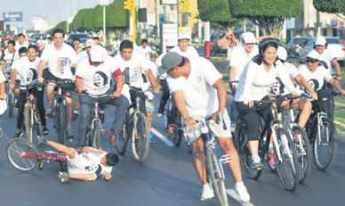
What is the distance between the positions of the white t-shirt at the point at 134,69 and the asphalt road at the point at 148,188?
131 centimetres

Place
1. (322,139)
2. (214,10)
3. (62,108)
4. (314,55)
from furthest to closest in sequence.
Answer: (214,10)
(62,108)
(314,55)
(322,139)

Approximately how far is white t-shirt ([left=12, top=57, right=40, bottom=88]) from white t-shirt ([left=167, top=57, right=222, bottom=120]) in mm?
5940

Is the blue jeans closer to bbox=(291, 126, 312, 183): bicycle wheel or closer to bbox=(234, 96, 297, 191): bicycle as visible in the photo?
bbox=(234, 96, 297, 191): bicycle

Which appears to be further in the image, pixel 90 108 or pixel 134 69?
pixel 134 69

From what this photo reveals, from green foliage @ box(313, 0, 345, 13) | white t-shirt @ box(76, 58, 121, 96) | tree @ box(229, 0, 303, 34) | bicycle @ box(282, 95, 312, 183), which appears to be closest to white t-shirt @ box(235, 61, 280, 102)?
bicycle @ box(282, 95, 312, 183)

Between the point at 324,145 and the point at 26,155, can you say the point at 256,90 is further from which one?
the point at 26,155

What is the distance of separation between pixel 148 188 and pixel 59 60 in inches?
186

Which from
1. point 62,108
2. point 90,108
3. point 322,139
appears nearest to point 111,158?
point 90,108

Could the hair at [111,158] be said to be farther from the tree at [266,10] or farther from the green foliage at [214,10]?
the green foliage at [214,10]

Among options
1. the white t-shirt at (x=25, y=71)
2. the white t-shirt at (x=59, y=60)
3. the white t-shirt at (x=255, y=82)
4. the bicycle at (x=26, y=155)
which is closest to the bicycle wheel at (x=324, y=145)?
the white t-shirt at (x=255, y=82)

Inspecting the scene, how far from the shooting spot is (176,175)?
11602mm

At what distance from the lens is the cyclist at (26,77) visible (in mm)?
14211

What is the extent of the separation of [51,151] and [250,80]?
2795 mm

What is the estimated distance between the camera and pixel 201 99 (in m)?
9.22
